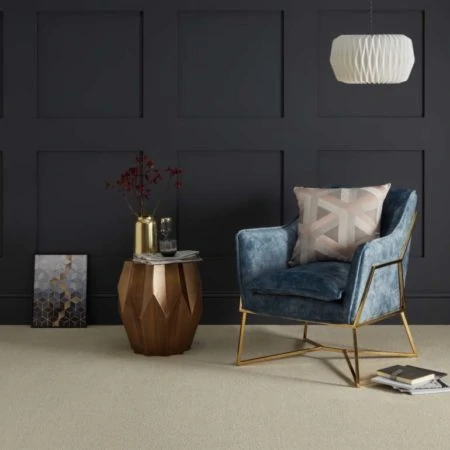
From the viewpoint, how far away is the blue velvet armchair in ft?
12.9

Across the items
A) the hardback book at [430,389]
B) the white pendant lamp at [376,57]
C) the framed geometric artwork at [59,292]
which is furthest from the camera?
the framed geometric artwork at [59,292]

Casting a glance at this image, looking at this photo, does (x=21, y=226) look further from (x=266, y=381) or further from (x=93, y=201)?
(x=266, y=381)

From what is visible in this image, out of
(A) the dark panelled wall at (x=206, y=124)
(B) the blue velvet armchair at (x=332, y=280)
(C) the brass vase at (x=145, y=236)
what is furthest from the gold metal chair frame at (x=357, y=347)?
(A) the dark panelled wall at (x=206, y=124)

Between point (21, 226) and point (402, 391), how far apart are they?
8.66 feet

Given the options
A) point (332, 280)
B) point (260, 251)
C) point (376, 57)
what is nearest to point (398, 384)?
point (332, 280)

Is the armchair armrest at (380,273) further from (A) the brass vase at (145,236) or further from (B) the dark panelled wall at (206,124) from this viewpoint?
(A) the brass vase at (145,236)

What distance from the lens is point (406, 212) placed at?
4328 millimetres

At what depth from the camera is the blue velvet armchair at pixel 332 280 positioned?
3.92 m

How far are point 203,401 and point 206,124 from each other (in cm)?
215

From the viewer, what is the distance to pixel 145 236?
4613mm

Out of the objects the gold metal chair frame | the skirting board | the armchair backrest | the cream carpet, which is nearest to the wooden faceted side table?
the cream carpet

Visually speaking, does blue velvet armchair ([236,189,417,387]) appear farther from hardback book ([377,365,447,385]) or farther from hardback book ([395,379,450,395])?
hardback book ([395,379,450,395])

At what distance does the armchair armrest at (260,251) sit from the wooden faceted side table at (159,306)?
318 mm

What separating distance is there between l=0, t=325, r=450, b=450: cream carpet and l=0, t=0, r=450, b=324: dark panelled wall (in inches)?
26.3
